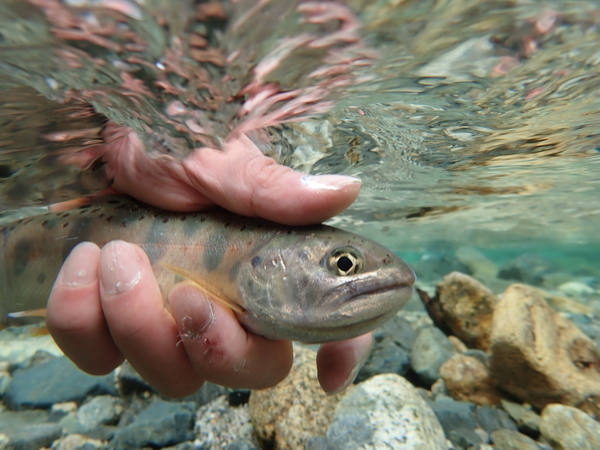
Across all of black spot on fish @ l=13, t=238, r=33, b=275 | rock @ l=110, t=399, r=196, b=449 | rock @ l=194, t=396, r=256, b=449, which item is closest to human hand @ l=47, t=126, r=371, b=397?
black spot on fish @ l=13, t=238, r=33, b=275

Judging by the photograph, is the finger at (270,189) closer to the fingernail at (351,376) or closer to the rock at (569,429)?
the fingernail at (351,376)

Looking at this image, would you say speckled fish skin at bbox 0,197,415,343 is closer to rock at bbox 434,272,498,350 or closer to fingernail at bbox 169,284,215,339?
fingernail at bbox 169,284,215,339

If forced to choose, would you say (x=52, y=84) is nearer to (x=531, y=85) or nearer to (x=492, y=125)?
(x=531, y=85)

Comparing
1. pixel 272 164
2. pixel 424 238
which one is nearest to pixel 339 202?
pixel 272 164

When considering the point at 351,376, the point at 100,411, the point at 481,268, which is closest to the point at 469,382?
the point at 351,376

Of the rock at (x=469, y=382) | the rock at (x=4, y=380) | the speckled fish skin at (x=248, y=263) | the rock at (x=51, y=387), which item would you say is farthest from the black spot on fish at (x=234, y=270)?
the rock at (x=4, y=380)

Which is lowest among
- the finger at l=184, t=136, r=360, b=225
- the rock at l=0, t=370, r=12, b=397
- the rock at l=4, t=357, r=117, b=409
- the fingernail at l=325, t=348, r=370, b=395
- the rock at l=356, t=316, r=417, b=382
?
the rock at l=0, t=370, r=12, b=397
